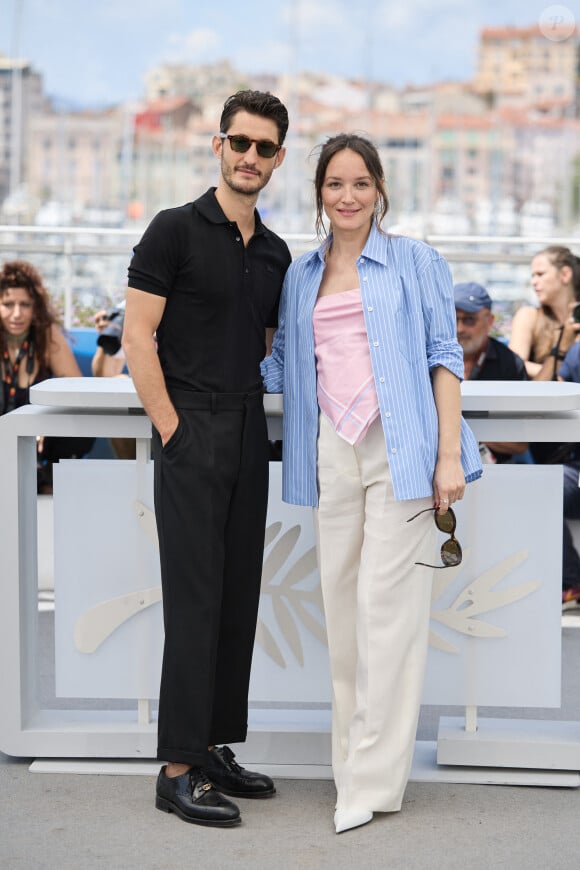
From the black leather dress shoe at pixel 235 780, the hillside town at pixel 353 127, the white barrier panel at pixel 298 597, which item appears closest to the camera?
the black leather dress shoe at pixel 235 780

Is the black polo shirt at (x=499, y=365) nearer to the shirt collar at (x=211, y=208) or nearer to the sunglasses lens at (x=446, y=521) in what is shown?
the sunglasses lens at (x=446, y=521)

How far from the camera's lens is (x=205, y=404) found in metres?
3.18

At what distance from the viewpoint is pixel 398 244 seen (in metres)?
3.17

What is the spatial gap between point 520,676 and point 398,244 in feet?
4.17

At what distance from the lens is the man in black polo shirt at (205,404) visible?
3.13 m

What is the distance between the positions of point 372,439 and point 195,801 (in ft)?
3.40

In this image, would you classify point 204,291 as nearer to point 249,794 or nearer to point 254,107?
point 254,107

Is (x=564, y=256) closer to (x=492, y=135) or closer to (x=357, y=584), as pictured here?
(x=357, y=584)

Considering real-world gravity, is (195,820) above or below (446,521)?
below

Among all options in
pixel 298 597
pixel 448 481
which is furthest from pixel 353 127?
pixel 448 481

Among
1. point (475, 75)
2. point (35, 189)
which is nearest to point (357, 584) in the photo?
point (35, 189)

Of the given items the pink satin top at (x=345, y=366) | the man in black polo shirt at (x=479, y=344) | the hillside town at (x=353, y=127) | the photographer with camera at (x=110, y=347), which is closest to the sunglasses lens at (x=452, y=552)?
the pink satin top at (x=345, y=366)

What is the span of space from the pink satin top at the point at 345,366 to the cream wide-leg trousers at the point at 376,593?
0.04 metres

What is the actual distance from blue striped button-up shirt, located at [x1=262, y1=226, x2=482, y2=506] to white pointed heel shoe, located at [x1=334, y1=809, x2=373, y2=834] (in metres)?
A: 0.79
